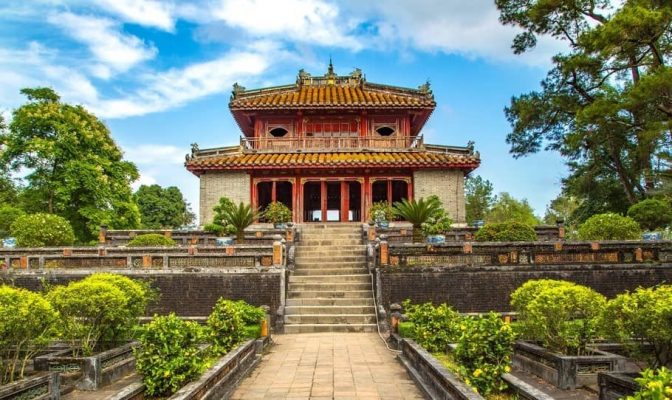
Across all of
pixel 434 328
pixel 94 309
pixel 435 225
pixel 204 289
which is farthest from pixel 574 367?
pixel 435 225

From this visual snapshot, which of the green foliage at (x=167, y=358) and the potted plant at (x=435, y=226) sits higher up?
the potted plant at (x=435, y=226)

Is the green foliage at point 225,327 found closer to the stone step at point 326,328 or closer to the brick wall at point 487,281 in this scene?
the stone step at point 326,328

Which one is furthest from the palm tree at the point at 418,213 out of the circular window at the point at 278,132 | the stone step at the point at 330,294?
the circular window at the point at 278,132

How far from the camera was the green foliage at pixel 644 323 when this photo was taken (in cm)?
664

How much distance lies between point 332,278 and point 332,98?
44.1ft

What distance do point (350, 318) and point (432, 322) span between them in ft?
15.2

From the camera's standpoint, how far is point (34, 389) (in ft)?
23.6

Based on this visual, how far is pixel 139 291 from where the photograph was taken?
10641 millimetres

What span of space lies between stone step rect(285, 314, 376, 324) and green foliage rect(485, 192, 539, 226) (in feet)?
96.8

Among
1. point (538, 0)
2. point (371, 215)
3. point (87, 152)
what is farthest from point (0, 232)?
point (538, 0)

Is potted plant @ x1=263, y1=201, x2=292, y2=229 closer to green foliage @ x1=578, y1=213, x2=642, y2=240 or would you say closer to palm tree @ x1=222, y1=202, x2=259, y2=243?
palm tree @ x1=222, y1=202, x2=259, y2=243

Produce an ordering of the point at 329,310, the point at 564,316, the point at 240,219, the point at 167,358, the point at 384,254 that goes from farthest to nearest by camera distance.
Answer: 1. the point at 240,219
2. the point at 384,254
3. the point at 329,310
4. the point at 564,316
5. the point at 167,358

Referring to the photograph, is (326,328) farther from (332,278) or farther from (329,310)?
(332,278)

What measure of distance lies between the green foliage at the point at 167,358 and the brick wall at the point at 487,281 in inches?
339
